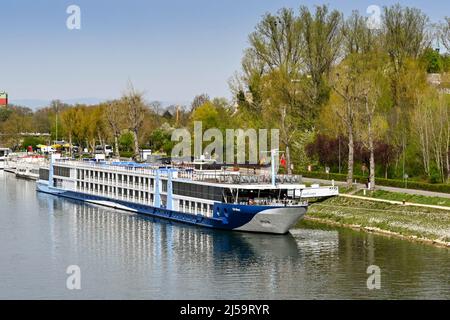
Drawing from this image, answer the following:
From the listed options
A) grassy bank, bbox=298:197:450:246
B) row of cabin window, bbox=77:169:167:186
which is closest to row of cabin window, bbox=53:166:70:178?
row of cabin window, bbox=77:169:167:186

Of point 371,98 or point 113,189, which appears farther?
point 113,189

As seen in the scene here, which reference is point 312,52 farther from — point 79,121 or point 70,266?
point 79,121

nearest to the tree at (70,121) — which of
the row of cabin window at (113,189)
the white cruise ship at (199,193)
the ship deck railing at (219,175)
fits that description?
the white cruise ship at (199,193)

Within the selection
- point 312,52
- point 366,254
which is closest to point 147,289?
point 366,254

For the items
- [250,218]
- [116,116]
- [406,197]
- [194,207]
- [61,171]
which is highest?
[116,116]

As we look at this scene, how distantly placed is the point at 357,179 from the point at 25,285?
146 feet

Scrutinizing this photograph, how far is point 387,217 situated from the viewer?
6481 cm

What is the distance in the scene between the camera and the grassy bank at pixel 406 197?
6569 centimetres

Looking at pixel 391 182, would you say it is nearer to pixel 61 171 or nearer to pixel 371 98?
pixel 371 98

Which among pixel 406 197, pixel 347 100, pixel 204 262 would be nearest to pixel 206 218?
pixel 204 262

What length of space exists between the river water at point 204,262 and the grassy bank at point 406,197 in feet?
22.4

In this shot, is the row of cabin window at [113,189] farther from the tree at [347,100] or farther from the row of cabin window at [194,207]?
the tree at [347,100]

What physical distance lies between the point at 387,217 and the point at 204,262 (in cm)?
1824

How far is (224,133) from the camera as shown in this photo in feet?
358
